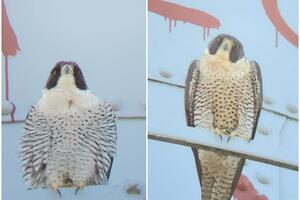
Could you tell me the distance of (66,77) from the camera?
5.80ft

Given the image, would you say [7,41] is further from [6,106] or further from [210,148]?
[210,148]

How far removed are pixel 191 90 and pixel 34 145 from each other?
0.62 m

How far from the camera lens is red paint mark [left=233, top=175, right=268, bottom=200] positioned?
173 cm

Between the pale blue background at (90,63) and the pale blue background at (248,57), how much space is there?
60 millimetres

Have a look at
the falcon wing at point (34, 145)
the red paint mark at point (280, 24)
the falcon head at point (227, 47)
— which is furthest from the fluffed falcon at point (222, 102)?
the falcon wing at point (34, 145)

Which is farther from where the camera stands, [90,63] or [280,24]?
[90,63]

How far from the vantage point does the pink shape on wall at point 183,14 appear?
1.75 meters

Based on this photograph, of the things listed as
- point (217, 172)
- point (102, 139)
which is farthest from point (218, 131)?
point (102, 139)

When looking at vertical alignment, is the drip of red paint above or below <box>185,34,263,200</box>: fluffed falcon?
above

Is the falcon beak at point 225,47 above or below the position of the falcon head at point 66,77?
above

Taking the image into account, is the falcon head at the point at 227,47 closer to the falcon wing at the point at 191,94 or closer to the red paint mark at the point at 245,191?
the falcon wing at the point at 191,94

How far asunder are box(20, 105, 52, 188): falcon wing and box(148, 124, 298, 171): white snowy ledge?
0.40 metres

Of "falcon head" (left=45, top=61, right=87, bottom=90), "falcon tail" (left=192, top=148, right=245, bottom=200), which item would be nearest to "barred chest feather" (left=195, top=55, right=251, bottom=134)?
"falcon tail" (left=192, top=148, right=245, bottom=200)

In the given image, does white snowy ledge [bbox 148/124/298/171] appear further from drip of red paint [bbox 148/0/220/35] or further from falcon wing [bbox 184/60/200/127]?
drip of red paint [bbox 148/0/220/35]
